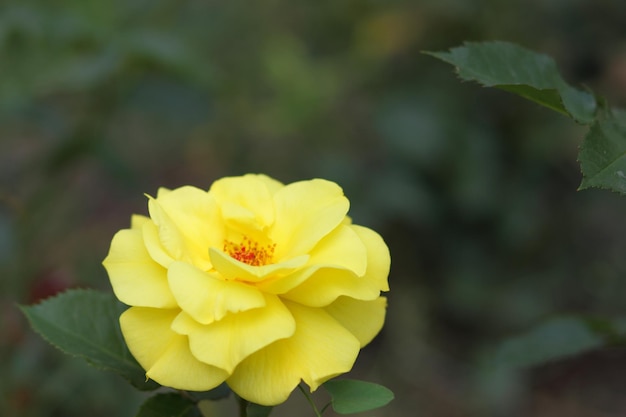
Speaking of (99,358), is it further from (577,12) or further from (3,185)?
(577,12)

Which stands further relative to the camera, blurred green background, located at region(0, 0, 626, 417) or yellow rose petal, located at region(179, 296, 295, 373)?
blurred green background, located at region(0, 0, 626, 417)

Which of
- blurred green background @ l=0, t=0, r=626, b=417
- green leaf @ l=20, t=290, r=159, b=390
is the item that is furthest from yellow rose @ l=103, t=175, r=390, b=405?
blurred green background @ l=0, t=0, r=626, b=417

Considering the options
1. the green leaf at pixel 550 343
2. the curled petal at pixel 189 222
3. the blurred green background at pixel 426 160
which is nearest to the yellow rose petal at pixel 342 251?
the curled petal at pixel 189 222

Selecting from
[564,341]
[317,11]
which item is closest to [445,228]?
[317,11]

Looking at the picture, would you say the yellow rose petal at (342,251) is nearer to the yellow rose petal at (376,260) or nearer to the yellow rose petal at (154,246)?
the yellow rose petal at (376,260)

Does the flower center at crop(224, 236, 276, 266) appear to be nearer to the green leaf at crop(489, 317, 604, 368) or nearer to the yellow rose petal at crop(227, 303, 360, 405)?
the yellow rose petal at crop(227, 303, 360, 405)

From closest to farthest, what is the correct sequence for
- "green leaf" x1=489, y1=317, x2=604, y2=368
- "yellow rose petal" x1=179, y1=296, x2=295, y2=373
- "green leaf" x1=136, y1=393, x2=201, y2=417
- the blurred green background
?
"yellow rose petal" x1=179, y1=296, x2=295, y2=373 → "green leaf" x1=136, y1=393, x2=201, y2=417 → "green leaf" x1=489, y1=317, x2=604, y2=368 → the blurred green background

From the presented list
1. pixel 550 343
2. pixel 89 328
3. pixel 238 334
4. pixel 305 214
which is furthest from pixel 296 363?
pixel 550 343
